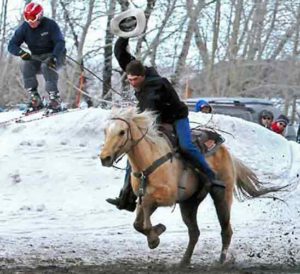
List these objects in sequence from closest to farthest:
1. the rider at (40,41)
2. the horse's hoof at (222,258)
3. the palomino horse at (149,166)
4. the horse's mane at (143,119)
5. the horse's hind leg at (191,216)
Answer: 1. the palomino horse at (149,166)
2. the horse's mane at (143,119)
3. the horse's hoof at (222,258)
4. the horse's hind leg at (191,216)
5. the rider at (40,41)

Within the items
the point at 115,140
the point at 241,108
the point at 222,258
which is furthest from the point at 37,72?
the point at 241,108

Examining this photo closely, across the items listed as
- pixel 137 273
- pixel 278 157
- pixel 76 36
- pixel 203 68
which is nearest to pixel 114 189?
pixel 278 157

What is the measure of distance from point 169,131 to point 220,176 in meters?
1.12

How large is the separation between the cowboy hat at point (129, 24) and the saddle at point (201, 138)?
1186mm

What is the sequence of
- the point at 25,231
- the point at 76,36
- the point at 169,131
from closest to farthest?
the point at 169,131, the point at 25,231, the point at 76,36

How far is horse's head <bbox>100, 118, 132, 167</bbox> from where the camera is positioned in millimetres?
8453

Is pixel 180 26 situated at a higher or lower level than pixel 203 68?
higher

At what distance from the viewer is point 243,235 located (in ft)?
41.8

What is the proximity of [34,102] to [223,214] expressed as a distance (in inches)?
241

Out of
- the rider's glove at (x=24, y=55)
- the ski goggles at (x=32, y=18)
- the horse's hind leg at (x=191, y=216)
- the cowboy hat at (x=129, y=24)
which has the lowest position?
the horse's hind leg at (x=191, y=216)

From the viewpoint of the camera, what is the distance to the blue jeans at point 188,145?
31.7 feet

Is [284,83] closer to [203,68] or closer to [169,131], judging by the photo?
[203,68]

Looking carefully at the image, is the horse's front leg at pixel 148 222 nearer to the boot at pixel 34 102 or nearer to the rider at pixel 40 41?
the rider at pixel 40 41

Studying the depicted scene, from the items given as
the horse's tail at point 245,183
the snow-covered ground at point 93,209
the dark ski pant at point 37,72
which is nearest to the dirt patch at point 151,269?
the snow-covered ground at point 93,209
